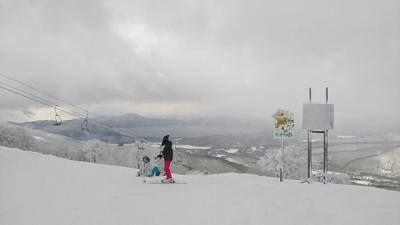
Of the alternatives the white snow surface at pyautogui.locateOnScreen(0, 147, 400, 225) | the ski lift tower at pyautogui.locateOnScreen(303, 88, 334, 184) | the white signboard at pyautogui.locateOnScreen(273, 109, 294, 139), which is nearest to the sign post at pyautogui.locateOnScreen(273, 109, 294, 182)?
the white signboard at pyautogui.locateOnScreen(273, 109, 294, 139)

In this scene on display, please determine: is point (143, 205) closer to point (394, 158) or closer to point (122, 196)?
point (122, 196)

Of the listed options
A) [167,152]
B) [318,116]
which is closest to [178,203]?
[167,152]

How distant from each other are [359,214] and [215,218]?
4.22 metres

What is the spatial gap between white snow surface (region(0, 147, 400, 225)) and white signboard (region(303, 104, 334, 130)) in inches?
170

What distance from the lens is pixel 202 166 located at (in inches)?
4107

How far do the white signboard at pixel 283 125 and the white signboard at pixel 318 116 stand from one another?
0.74 metres

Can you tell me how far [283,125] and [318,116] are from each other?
1.87 m

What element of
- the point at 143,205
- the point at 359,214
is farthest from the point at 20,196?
the point at 359,214

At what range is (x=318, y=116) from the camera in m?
19.7


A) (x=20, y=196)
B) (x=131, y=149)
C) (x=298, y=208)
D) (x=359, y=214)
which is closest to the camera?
(x=359, y=214)

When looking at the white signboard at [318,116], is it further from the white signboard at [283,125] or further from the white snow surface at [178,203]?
the white snow surface at [178,203]

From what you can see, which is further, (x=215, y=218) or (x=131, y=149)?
(x=131, y=149)

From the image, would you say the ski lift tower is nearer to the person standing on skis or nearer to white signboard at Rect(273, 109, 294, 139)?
white signboard at Rect(273, 109, 294, 139)

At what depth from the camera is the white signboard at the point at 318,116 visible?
64.4 ft
